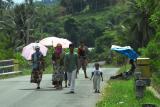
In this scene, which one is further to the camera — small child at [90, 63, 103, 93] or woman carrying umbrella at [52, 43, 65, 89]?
woman carrying umbrella at [52, 43, 65, 89]

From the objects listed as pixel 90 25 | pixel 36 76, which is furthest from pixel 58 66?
pixel 90 25

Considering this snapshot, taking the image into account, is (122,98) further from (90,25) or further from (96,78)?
(90,25)

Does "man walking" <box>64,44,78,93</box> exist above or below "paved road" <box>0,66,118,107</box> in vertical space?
above

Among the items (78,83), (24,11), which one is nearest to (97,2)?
(24,11)

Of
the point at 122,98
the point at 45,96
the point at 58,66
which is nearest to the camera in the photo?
the point at 122,98

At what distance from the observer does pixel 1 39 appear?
177 ft

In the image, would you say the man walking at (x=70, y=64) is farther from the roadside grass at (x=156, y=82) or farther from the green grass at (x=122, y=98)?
the roadside grass at (x=156, y=82)

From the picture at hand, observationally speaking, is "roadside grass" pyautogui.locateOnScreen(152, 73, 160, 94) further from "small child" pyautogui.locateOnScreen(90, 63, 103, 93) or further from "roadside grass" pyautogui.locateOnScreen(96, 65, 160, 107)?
"small child" pyautogui.locateOnScreen(90, 63, 103, 93)

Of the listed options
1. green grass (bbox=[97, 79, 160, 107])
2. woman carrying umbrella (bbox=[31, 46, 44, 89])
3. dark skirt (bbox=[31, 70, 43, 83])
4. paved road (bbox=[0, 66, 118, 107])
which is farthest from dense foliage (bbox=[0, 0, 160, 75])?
dark skirt (bbox=[31, 70, 43, 83])

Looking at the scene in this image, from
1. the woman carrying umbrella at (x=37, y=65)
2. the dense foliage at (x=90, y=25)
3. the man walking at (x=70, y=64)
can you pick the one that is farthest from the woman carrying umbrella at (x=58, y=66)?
the dense foliage at (x=90, y=25)

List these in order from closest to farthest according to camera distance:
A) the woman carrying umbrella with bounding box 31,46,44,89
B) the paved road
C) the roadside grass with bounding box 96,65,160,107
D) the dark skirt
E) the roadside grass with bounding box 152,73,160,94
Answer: the roadside grass with bounding box 96,65,160,107, the paved road, the roadside grass with bounding box 152,73,160,94, the woman carrying umbrella with bounding box 31,46,44,89, the dark skirt

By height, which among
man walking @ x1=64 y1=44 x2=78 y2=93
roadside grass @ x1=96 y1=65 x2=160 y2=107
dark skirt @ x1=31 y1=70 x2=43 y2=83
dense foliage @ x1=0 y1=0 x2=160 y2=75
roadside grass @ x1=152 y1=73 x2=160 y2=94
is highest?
A: dense foliage @ x1=0 y1=0 x2=160 y2=75

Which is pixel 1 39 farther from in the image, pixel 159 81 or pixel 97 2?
pixel 97 2

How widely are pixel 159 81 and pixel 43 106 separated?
22.2 feet
